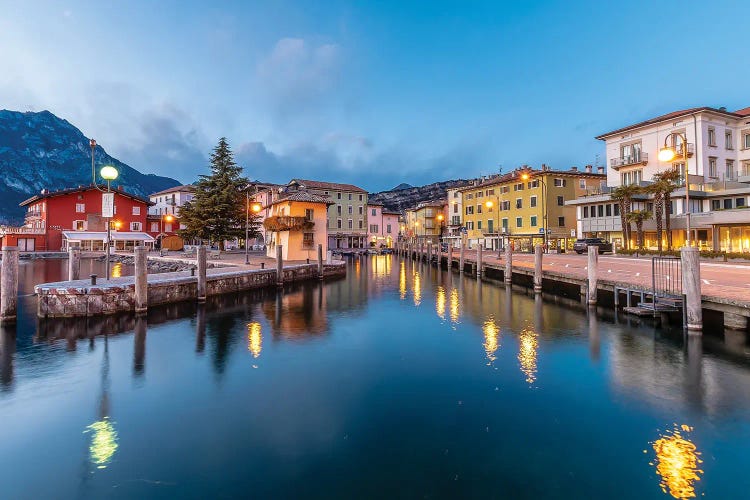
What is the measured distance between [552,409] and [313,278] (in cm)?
2774

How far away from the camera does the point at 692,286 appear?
1266cm

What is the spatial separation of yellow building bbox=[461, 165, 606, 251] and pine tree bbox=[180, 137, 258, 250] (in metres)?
36.5

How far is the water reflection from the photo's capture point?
5.68 m

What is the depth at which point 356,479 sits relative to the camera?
236 inches

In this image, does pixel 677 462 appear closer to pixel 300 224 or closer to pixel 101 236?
pixel 300 224

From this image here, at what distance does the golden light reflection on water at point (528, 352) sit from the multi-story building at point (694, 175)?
108 feet

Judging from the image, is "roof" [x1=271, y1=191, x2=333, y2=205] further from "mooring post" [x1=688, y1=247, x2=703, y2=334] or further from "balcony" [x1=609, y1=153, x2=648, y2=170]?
"balcony" [x1=609, y1=153, x2=648, y2=170]

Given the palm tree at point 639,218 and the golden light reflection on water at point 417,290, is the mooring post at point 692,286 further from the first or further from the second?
the palm tree at point 639,218

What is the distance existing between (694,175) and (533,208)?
72.0 ft

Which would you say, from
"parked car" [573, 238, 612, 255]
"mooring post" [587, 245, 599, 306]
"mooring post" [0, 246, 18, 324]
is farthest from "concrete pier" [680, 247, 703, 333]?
"parked car" [573, 238, 612, 255]

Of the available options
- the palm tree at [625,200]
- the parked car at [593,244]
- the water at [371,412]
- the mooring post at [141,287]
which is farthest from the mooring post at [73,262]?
the palm tree at [625,200]

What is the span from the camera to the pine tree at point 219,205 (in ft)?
147

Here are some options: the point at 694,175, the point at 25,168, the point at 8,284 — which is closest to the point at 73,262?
the point at 8,284

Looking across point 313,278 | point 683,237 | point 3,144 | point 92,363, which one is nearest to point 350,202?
point 313,278
